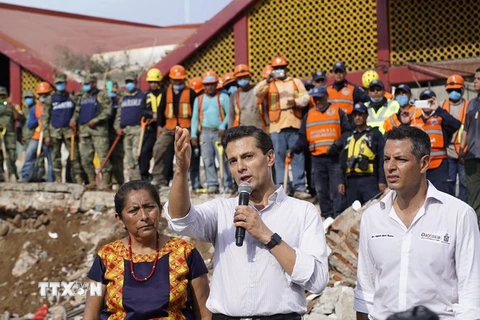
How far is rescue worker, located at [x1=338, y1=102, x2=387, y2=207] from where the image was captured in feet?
35.4

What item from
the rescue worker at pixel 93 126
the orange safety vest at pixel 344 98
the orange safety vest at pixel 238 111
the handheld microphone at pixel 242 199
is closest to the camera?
the handheld microphone at pixel 242 199

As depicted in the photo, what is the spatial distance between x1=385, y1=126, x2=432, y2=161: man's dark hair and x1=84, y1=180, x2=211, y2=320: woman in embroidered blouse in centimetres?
143

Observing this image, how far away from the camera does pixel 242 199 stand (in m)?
4.72

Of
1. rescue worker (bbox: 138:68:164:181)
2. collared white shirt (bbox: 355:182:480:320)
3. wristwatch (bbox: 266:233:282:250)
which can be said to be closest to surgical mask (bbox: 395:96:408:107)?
rescue worker (bbox: 138:68:164:181)

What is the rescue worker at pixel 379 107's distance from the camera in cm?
1162

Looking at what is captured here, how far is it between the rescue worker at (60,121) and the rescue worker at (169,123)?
6.69 ft

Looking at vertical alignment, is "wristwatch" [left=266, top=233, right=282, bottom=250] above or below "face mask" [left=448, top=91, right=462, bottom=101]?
below

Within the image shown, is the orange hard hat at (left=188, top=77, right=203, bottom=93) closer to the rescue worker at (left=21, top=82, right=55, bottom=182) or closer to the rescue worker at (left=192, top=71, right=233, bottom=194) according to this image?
the rescue worker at (left=192, top=71, right=233, bottom=194)

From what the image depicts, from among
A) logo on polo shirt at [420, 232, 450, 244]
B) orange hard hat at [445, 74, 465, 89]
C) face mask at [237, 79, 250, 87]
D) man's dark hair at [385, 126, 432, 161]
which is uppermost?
face mask at [237, 79, 250, 87]

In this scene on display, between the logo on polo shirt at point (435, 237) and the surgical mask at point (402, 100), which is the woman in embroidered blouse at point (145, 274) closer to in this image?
the logo on polo shirt at point (435, 237)

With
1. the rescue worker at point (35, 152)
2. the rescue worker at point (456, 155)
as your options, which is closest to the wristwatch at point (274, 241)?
the rescue worker at point (456, 155)

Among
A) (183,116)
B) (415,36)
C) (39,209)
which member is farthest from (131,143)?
(415,36)

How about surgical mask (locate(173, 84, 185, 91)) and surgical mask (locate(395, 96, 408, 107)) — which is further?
surgical mask (locate(173, 84, 185, 91))

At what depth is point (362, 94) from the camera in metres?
12.4
